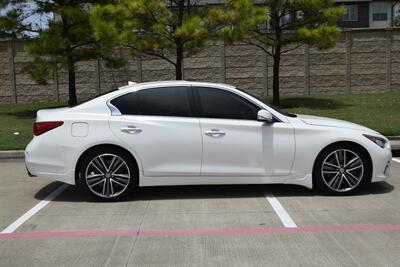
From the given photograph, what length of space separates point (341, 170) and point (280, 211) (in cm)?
120

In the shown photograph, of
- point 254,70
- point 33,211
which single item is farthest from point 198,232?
point 254,70

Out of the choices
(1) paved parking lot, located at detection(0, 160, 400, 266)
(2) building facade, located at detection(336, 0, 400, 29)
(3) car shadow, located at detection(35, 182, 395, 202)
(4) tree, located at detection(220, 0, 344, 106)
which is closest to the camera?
(1) paved parking lot, located at detection(0, 160, 400, 266)

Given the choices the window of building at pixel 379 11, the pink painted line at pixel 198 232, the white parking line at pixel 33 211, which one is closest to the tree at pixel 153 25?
the white parking line at pixel 33 211

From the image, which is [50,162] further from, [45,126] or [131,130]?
[131,130]

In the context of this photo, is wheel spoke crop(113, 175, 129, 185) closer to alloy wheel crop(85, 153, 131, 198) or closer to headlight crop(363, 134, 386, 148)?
alloy wheel crop(85, 153, 131, 198)

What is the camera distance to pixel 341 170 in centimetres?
709

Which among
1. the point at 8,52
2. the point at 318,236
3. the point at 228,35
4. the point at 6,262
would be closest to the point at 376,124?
the point at 228,35

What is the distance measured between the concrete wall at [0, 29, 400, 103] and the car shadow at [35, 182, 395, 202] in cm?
1400

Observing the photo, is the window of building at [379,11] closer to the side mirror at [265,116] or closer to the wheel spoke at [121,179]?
the side mirror at [265,116]

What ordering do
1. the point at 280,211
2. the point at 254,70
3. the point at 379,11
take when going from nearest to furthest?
the point at 280,211
the point at 254,70
the point at 379,11

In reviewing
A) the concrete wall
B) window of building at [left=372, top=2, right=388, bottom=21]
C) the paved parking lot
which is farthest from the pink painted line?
window of building at [left=372, top=2, right=388, bottom=21]

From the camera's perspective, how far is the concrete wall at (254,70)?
847 inches

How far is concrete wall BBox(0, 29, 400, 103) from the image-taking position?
21.5 meters

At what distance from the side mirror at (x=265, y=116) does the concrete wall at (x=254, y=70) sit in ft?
48.0
